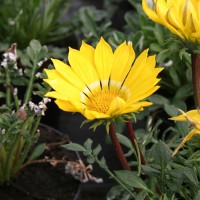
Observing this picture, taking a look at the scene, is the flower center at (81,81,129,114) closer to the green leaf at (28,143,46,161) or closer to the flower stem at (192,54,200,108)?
the flower stem at (192,54,200,108)

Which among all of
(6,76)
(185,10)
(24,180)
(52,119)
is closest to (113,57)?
(185,10)

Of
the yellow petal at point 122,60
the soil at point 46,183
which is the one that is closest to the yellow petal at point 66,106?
the yellow petal at point 122,60

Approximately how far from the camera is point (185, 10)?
918 millimetres

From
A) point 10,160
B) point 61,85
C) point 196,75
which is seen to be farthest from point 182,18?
point 10,160

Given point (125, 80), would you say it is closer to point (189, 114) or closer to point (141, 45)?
point (189, 114)

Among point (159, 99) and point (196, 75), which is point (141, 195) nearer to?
point (196, 75)

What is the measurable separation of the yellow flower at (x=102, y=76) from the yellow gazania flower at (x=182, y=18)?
0.06 meters

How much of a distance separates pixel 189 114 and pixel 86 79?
20 centimetres

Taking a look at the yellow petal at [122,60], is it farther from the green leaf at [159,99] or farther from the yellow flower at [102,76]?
the green leaf at [159,99]

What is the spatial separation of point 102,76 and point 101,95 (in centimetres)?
4

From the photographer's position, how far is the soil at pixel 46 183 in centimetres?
140

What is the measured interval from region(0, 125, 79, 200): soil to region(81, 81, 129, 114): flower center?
1.48 ft

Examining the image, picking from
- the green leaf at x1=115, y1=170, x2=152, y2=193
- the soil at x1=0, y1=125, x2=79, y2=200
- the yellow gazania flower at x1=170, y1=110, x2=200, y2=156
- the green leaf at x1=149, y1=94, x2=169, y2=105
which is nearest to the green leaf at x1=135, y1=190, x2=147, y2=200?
the green leaf at x1=115, y1=170, x2=152, y2=193

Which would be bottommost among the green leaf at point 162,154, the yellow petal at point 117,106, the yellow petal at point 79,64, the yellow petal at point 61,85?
the green leaf at point 162,154
